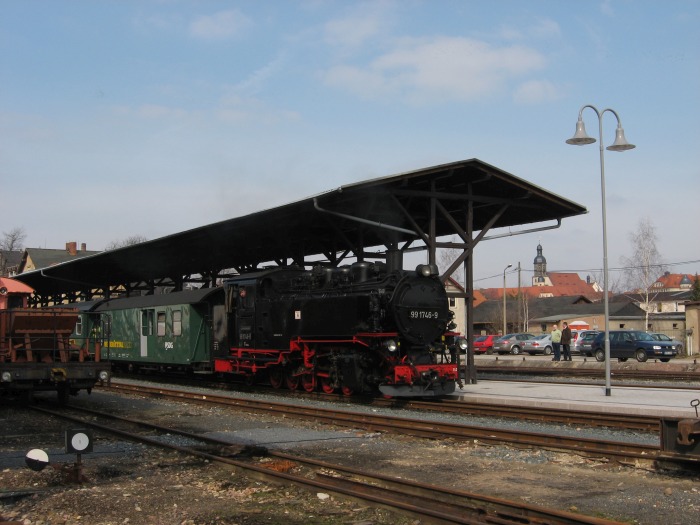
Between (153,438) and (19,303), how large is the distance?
567 centimetres

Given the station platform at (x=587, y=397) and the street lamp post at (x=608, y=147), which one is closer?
the station platform at (x=587, y=397)

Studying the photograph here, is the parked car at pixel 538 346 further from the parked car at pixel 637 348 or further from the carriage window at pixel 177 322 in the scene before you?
the carriage window at pixel 177 322

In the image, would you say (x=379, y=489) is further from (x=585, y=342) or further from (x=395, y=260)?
(x=585, y=342)

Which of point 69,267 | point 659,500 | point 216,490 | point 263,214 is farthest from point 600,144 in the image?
point 69,267

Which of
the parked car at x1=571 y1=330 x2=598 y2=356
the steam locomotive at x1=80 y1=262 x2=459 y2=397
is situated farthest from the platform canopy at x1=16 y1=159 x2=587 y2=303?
the parked car at x1=571 y1=330 x2=598 y2=356

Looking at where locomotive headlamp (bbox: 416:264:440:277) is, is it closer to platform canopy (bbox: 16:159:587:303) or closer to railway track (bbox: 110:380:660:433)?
platform canopy (bbox: 16:159:587:303)

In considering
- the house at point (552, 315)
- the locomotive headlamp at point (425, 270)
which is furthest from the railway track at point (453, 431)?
the house at point (552, 315)

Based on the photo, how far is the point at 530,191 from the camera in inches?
712

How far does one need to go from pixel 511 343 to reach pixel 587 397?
30985 millimetres

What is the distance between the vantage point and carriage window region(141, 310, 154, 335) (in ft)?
76.1

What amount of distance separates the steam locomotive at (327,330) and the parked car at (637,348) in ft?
60.8

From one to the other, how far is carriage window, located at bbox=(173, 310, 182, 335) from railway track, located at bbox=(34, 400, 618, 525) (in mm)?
10945

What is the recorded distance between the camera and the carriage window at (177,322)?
21.5 metres

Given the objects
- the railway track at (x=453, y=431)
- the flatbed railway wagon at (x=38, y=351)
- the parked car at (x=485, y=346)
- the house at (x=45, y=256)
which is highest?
the house at (x=45, y=256)
